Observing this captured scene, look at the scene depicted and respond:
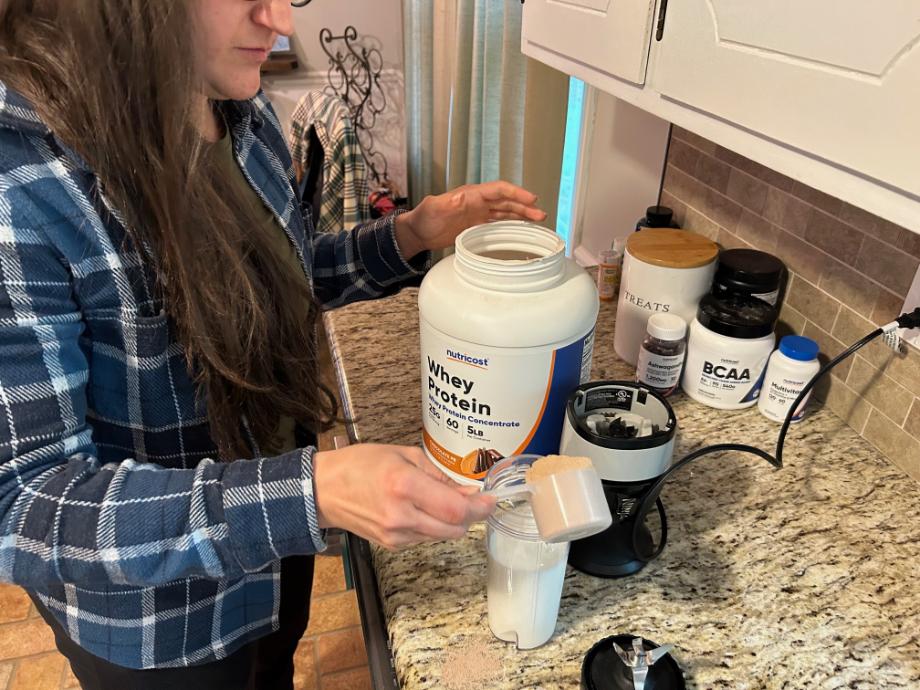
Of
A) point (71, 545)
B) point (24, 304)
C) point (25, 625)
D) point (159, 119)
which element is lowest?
point (25, 625)

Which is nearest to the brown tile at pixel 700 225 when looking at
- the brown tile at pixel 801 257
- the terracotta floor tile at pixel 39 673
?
the brown tile at pixel 801 257

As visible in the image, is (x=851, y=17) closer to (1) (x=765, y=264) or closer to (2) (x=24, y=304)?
(1) (x=765, y=264)

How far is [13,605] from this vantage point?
173cm

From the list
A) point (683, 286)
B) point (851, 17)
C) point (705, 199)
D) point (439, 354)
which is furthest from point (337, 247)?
point (851, 17)

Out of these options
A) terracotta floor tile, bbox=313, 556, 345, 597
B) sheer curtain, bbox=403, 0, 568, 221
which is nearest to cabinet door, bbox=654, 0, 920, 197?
sheer curtain, bbox=403, 0, 568, 221

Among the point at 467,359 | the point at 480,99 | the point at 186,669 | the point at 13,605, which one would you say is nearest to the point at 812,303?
the point at 467,359

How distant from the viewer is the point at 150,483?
21.1 inches

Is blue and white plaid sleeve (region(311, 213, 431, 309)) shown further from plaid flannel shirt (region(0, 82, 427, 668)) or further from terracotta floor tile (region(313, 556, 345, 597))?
terracotta floor tile (region(313, 556, 345, 597))

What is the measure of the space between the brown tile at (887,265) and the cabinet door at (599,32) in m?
0.35

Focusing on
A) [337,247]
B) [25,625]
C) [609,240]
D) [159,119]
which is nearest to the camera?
[159,119]

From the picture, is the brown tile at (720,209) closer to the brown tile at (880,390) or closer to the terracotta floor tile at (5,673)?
the brown tile at (880,390)

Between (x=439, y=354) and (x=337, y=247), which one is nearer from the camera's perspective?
(x=439, y=354)

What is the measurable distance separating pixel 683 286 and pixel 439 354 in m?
0.41

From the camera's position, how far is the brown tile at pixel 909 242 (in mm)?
759
